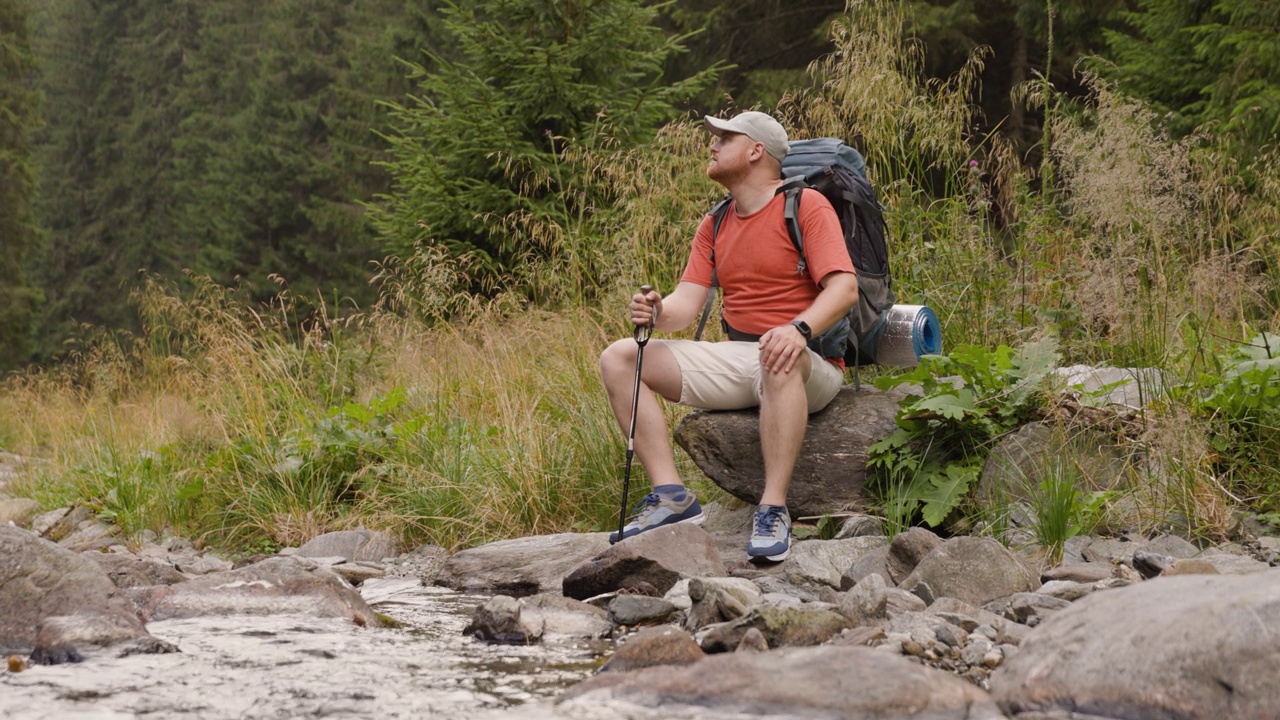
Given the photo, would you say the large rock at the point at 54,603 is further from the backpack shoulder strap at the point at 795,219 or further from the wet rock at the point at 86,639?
the backpack shoulder strap at the point at 795,219

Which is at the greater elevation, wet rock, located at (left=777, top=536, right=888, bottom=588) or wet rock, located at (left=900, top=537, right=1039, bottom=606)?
wet rock, located at (left=900, top=537, right=1039, bottom=606)

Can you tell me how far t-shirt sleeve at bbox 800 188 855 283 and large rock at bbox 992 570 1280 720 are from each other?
1799mm

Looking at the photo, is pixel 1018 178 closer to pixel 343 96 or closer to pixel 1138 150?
pixel 1138 150

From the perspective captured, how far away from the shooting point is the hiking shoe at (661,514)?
421 centimetres

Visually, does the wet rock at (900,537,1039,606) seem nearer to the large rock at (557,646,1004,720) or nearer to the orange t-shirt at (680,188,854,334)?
the large rock at (557,646,1004,720)

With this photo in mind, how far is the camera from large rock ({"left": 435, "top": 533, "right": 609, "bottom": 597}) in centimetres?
425

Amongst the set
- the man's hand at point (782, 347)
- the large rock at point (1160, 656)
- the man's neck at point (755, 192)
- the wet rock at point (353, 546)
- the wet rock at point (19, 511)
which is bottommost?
the wet rock at point (19, 511)

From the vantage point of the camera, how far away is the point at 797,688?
2.46 meters

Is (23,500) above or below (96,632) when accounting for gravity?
below

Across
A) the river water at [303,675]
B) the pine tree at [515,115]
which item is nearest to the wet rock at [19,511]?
the pine tree at [515,115]

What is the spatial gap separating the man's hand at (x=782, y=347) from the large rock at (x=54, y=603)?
6.81 ft

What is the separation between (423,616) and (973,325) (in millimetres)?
2811

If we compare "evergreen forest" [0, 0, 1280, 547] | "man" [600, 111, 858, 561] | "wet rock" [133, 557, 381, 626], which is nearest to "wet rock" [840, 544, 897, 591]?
"man" [600, 111, 858, 561]

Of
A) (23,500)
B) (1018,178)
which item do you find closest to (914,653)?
(1018,178)
